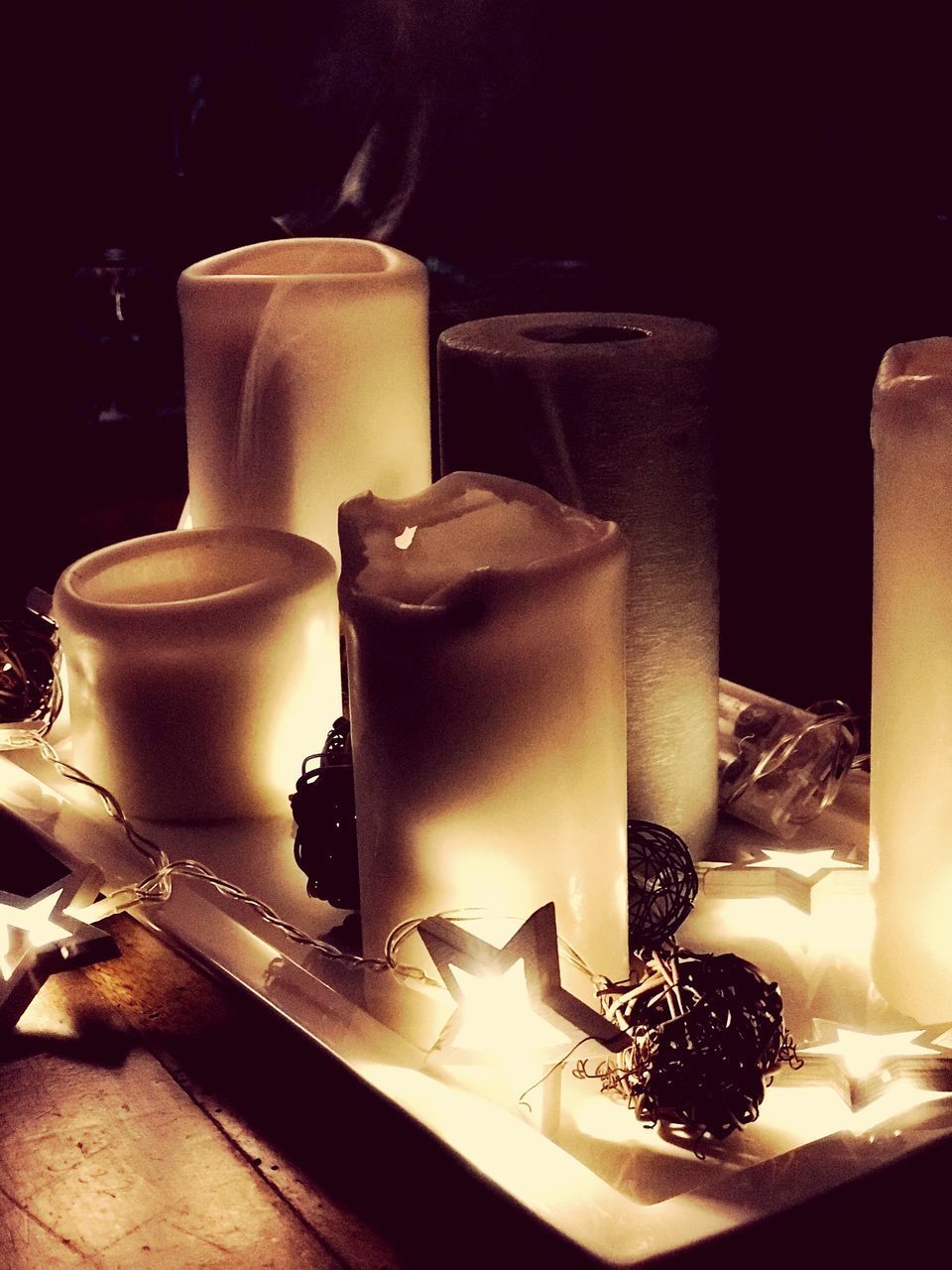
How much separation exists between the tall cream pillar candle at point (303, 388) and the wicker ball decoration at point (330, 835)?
211mm

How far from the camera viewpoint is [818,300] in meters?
0.79

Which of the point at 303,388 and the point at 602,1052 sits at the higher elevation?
the point at 303,388

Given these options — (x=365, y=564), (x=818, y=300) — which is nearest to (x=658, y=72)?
(x=818, y=300)

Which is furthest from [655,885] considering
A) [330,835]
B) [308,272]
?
[308,272]

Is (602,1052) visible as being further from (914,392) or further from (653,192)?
(653,192)

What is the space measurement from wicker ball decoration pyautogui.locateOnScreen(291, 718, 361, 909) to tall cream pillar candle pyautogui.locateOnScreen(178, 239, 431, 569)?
211mm

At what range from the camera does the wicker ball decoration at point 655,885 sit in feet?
1.83

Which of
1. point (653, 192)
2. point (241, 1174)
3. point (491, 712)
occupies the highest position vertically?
point (653, 192)

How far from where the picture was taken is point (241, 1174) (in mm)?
457

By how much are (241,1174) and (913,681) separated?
24cm

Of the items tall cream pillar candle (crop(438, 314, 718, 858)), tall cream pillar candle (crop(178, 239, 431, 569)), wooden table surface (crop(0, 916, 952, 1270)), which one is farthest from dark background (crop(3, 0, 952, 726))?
wooden table surface (crop(0, 916, 952, 1270))

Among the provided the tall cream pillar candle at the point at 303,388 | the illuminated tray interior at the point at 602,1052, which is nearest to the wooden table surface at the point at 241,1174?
the illuminated tray interior at the point at 602,1052

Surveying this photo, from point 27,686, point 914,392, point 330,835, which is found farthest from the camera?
point 27,686

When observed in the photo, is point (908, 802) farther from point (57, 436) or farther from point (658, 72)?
point (57, 436)
